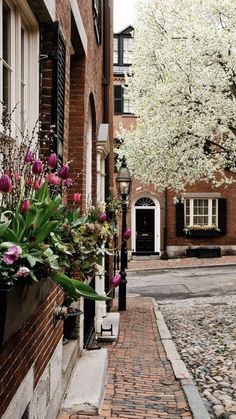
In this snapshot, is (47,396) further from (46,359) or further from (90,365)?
(90,365)

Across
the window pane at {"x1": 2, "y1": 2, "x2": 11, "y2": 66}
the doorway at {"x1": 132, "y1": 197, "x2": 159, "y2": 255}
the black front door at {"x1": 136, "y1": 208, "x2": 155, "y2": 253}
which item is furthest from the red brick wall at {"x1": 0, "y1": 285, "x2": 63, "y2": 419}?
the black front door at {"x1": 136, "y1": 208, "x2": 155, "y2": 253}

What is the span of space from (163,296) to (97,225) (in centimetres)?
1204

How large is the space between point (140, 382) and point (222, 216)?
2071cm

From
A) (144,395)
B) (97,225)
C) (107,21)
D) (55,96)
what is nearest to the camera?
(97,225)

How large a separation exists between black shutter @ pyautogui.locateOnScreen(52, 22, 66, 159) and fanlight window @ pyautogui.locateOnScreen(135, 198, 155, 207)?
841 inches

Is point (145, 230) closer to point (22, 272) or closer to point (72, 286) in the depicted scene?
point (72, 286)

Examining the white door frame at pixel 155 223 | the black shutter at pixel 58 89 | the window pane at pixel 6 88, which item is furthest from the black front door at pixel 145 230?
the window pane at pixel 6 88

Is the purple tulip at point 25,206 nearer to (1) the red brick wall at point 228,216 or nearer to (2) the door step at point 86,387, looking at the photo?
(2) the door step at point 86,387

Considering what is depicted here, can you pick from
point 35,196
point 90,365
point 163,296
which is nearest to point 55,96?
point 35,196

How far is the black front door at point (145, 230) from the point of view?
2648 cm

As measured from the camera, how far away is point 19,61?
3957mm

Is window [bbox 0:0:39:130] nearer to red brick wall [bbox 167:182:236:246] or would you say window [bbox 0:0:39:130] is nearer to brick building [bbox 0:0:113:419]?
brick building [bbox 0:0:113:419]

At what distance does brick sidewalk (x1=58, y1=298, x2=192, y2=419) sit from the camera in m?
5.09

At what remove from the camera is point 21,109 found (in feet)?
13.7
